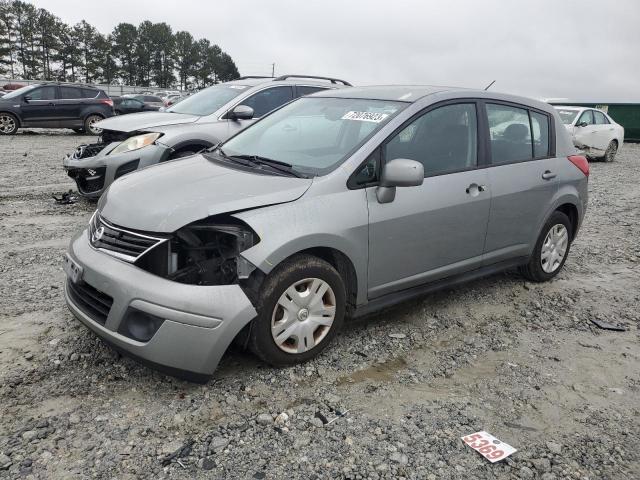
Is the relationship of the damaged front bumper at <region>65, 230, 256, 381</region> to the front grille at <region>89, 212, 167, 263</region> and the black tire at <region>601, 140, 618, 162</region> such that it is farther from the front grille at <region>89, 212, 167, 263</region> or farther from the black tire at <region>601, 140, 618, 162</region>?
the black tire at <region>601, 140, 618, 162</region>

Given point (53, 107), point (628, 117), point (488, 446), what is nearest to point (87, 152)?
point (488, 446)

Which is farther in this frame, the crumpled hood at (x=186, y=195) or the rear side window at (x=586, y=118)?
the rear side window at (x=586, y=118)

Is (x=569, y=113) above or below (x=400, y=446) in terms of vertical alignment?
above

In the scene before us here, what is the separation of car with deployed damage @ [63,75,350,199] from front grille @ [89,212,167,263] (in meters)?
3.41

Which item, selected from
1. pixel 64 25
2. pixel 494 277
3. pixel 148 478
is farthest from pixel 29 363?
pixel 64 25

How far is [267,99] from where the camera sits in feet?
24.6

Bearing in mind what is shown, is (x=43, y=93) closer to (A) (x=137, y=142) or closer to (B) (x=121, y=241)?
(A) (x=137, y=142)

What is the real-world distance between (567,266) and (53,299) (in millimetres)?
4861

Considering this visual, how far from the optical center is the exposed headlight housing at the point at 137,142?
21.4ft

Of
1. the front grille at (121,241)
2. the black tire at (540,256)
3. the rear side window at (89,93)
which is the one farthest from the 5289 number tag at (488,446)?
the rear side window at (89,93)

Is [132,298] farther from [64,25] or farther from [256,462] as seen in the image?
[64,25]

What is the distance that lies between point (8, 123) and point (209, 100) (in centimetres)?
1201

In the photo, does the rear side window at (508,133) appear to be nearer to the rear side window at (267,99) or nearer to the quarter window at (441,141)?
the quarter window at (441,141)

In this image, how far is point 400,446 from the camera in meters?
2.60
